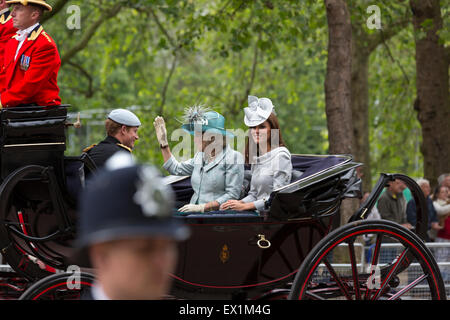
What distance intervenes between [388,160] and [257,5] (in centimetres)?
779

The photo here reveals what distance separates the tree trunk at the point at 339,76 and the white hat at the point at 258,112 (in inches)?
113

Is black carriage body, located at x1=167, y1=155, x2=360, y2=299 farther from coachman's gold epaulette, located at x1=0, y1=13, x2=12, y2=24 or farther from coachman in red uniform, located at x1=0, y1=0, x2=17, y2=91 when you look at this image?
coachman's gold epaulette, located at x1=0, y1=13, x2=12, y2=24

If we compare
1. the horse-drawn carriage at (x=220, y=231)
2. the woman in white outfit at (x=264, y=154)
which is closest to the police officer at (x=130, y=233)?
the horse-drawn carriage at (x=220, y=231)

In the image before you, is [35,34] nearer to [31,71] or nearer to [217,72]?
[31,71]

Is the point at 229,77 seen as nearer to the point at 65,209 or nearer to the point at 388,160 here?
the point at 388,160

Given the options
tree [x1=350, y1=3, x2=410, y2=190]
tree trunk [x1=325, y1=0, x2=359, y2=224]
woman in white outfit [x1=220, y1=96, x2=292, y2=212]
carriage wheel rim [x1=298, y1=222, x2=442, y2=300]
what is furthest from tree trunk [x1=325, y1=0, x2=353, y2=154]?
tree [x1=350, y1=3, x2=410, y2=190]

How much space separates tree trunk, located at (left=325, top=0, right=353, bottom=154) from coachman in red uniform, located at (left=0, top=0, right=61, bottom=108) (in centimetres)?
371

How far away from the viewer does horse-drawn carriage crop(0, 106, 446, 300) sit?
431 cm

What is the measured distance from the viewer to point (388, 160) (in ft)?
59.9

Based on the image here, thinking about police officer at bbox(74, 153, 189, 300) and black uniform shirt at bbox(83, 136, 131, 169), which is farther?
black uniform shirt at bbox(83, 136, 131, 169)

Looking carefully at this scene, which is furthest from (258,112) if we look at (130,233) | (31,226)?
(130,233)

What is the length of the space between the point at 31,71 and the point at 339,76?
395 centimetres

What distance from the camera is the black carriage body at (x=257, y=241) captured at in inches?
174
